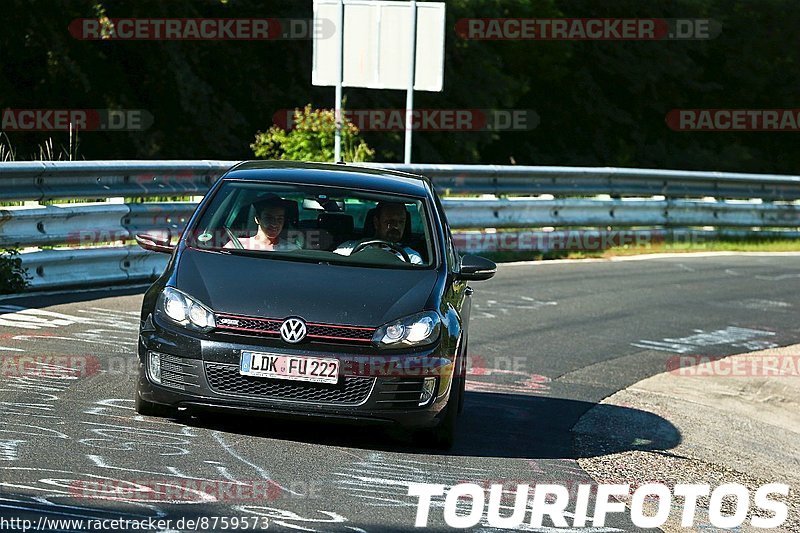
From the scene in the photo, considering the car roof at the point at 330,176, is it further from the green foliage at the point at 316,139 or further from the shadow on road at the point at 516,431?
the green foliage at the point at 316,139

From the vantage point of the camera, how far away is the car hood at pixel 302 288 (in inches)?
295

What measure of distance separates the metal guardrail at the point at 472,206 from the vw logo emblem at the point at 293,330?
19.1ft

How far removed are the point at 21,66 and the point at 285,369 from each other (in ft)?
75.0

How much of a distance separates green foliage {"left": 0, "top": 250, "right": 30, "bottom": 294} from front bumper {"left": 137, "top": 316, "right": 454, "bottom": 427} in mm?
5346

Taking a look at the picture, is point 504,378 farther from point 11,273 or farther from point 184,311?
point 11,273

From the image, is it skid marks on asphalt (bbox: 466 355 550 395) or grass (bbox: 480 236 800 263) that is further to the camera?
grass (bbox: 480 236 800 263)

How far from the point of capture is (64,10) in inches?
1123

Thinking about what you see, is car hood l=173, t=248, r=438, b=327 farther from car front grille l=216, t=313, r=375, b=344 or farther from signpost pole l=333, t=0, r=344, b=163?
signpost pole l=333, t=0, r=344, b=163

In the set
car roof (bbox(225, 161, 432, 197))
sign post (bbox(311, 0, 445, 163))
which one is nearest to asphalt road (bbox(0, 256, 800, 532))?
car roof (bbox(225, 161, 432, 197))

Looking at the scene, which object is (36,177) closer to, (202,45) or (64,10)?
(64,10)

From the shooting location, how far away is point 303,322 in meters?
7.41

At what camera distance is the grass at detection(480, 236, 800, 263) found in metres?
19.9

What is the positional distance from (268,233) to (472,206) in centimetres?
1087

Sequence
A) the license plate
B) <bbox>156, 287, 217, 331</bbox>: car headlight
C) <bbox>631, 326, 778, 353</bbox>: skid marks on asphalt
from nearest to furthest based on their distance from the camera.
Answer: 1. the license plate
2. <bbox>156, 287, 217, 331</bbox>: car headlight
3. <bbox>631, 326, 778, 353</bbox>: skid marks on asphalt
